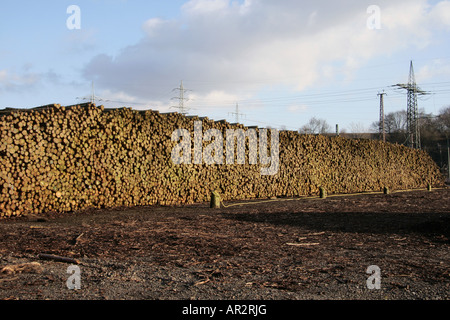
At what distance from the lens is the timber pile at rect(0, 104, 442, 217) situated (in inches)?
361

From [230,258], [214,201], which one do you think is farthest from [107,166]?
[230,258]

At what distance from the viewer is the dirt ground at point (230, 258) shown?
3.62 m

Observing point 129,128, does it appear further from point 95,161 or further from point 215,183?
point 215,183

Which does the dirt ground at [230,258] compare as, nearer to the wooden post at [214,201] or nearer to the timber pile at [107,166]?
the timber pile at [107,166]

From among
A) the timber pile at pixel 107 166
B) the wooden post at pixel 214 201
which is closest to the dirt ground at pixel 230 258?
the timber pile at pixel 107 166

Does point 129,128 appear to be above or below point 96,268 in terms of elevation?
above

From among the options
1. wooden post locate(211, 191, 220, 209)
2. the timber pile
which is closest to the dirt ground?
the timber pile

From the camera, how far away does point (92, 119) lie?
1052cm

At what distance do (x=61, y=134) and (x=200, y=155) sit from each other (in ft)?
15.5

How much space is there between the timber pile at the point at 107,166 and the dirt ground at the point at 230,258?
3.84 ft

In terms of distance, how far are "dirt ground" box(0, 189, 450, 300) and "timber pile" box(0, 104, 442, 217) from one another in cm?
117

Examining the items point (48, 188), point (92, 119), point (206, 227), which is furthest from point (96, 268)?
point (92, 119)

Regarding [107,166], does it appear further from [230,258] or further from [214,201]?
[230,258]

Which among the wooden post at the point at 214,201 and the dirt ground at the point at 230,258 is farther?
the wooden post at the point at 214,201
